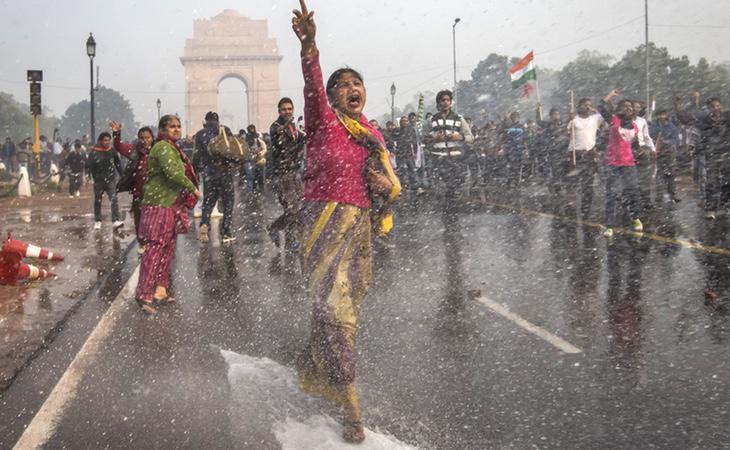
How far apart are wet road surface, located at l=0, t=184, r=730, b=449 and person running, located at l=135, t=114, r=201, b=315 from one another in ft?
0.84

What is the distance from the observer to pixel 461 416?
3.36 m

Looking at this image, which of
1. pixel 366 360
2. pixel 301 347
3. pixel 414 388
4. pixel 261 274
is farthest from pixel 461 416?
pixel 261 274

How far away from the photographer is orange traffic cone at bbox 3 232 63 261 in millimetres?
7051

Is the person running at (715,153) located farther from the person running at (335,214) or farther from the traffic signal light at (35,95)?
the traffic signal light at (35,95)

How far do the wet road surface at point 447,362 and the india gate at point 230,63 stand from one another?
73.7 metres

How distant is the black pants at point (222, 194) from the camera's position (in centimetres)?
948

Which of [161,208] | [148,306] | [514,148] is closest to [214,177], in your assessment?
[161,208]

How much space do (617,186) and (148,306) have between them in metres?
5.87

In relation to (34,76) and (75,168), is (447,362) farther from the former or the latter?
(34,76)

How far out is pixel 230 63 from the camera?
80.1 m

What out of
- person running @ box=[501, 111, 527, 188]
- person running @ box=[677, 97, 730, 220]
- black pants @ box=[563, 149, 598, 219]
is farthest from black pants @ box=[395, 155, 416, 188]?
person running @ box=[677, 97, 730, 220]

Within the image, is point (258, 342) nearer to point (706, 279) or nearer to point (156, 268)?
point (156, 268)

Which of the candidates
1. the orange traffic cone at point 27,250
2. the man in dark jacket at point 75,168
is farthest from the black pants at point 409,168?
the orange traffic cone at point 27,250

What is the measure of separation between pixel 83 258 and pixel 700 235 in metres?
7.35
